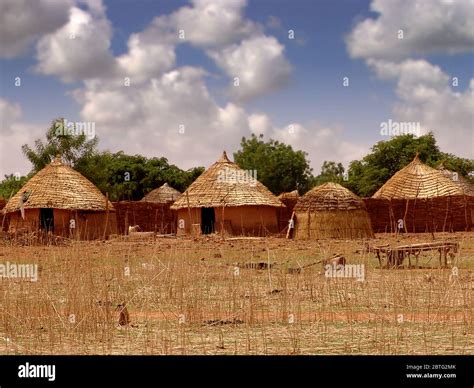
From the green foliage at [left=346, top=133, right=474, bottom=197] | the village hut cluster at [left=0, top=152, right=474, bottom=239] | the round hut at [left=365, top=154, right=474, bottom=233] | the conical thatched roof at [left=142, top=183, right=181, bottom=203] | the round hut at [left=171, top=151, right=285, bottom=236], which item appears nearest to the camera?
the village hut cluster at [left=0, top=152, right=474, bottom=239]

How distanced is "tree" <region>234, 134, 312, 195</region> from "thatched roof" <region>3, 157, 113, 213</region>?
19673mm

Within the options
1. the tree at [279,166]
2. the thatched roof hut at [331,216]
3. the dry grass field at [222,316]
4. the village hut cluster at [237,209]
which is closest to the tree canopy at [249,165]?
the tree at [279,166]

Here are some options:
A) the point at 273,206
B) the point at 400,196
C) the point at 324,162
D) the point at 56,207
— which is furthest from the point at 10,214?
the point at 324,162

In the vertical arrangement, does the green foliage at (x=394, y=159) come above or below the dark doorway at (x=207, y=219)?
above

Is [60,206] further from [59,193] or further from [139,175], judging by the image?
[139,175]

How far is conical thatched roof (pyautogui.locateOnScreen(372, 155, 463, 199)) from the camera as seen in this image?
2517cm

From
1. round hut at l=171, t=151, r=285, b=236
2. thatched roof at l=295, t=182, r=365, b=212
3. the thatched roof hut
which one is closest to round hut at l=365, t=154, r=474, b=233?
the thatched roof hut

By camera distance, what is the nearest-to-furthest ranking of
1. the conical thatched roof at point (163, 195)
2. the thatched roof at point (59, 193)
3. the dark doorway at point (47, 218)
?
the thatched roof at point (59, 193), the dark doorway at point (47, 218), the conical thatched roof at point (163, 195)

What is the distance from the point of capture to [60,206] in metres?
22.3

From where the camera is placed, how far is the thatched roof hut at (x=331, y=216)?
21.0 meters

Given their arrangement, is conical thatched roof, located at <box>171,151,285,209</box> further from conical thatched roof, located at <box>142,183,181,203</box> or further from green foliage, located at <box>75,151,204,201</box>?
green foliage, located at <box>75,151,204,201</box>

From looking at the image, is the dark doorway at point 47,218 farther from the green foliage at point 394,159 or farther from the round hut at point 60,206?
the green foliage at point 394,159

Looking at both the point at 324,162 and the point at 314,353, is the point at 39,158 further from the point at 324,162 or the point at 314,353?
the point at 314,353
